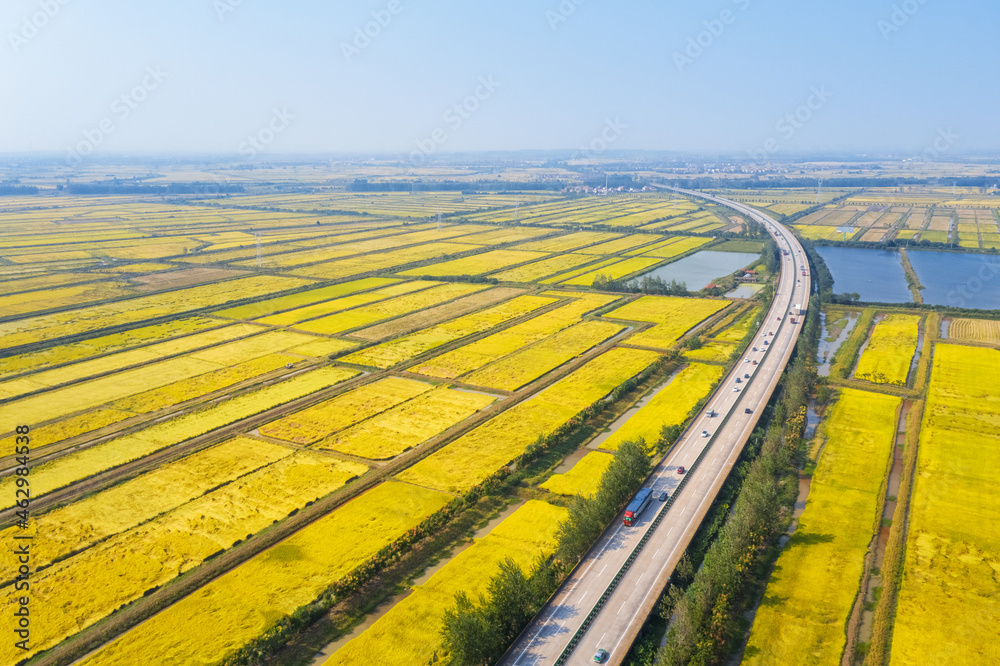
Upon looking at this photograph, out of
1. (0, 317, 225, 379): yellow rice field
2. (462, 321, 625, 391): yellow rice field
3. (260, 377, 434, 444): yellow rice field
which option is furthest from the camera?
(0, 317, 225, 379): yellow rice field

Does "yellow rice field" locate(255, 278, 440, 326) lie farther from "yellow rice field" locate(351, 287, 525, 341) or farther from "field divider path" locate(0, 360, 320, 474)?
"field divider path" locate(0, 360, 320, 474)

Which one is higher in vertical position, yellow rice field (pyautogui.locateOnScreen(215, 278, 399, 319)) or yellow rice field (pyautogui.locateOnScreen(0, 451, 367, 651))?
yellow rice field (pyautogui.locateOnScreen(215, 278, 399, 319))

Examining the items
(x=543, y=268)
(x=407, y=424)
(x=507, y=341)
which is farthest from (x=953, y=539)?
(x=543, y=268)

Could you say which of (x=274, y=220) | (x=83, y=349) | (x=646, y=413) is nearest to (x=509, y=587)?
(x=646, y=413)

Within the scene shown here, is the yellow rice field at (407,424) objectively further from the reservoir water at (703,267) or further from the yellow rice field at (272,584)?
the reservoir water at (703,267)

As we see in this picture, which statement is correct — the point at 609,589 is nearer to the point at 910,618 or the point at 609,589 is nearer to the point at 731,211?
the point at 910,618

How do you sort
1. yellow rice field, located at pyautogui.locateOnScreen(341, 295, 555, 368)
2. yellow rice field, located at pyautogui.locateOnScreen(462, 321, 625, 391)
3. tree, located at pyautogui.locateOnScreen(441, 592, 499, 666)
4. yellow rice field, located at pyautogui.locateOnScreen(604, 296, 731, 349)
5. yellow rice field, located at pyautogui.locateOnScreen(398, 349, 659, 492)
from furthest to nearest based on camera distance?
yellow rice field, located at pyautogui.locateOnScreen(604, 296, 731, 349)
yellow rice field, located at pyautogui.locateOnScreen(341, 295, 555, 368)
yellow rice field, located at pyautogui.locateOnScreen(462, 321, 625, 391)
yellow rice field, located at pyautogui.locateOnScreen(398, 349, 659, 492)
tree, located at pyautogui.locateOnScreen(441, 592, 499, 666)

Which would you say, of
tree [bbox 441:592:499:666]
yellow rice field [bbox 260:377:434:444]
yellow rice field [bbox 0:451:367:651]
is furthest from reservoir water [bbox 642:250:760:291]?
tree [bbox 441:592:499:666]

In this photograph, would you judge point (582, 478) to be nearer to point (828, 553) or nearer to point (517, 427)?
point (517, 427)
